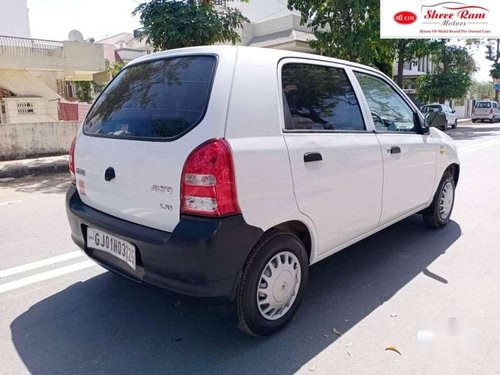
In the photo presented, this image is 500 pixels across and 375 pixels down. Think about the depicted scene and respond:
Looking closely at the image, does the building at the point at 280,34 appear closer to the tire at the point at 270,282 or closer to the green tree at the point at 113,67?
the green tree at the point at 113,67

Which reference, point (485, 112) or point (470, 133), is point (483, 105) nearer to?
point (485, 112)

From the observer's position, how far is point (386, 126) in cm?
366

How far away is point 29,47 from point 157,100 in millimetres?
18881

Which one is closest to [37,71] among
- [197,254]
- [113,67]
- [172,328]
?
[113,67]

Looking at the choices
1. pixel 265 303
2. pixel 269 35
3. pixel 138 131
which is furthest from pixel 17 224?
pixel 269 35

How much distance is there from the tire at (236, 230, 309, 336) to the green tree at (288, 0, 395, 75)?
1373cm

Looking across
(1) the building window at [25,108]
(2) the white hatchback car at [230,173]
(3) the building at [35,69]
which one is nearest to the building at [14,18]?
(3) the building at [35,69]

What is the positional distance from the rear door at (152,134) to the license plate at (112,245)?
0.15m

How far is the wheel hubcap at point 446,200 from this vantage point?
15.4 feet

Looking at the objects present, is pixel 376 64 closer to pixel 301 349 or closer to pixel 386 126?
pixel 386 126

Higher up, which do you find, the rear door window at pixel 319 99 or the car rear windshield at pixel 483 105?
the car rear windshield at pixel 483 105

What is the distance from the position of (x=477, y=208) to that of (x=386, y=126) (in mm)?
2938

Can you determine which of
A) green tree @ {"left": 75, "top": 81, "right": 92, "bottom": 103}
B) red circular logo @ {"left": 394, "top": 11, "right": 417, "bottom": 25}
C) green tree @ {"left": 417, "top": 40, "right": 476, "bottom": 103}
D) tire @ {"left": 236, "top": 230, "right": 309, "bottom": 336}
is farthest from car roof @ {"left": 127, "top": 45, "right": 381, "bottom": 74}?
green tree @ {"left": 417, "top": 40, "right": 476, "bottom": 103}

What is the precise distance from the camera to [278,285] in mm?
2672
